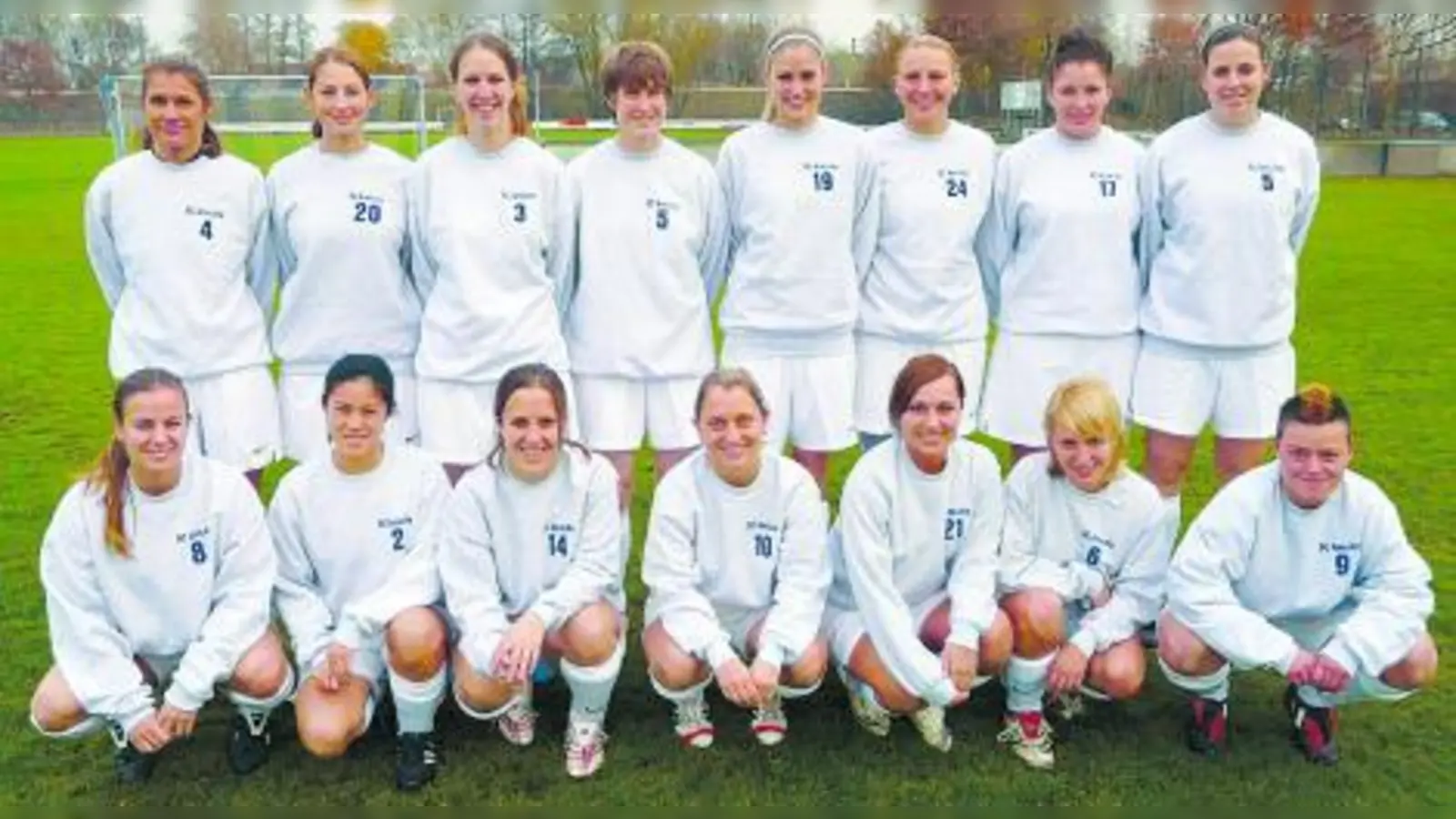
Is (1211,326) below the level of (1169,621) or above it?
above

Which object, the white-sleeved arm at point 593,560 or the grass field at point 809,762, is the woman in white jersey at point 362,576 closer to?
the grass field at point 809,762

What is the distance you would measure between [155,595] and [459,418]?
3.48ft

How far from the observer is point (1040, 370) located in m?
4.37

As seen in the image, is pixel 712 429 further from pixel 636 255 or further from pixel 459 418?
pixel 459 418

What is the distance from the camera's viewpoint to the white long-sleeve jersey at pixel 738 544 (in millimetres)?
3697

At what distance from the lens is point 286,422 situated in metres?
4.32

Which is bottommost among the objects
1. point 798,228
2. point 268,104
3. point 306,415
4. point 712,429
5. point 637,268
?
point 306,415

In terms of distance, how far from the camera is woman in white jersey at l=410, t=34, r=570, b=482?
13.4 feet

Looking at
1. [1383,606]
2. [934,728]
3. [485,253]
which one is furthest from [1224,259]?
[485,253]

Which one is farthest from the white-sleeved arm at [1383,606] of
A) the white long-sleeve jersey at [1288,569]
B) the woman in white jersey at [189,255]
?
the woman in white jersey at [189,255]

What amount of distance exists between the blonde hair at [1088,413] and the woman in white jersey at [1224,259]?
64 cm

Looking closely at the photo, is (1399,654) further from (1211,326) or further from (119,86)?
(119,86)

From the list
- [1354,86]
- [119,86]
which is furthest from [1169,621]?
[1354,86]

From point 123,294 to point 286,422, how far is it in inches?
24.6
